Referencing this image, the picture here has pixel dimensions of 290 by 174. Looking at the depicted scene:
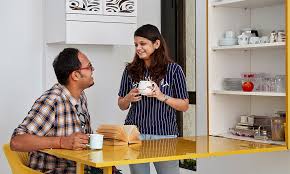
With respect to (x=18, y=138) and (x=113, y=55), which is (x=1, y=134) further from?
(x=18, y=138)

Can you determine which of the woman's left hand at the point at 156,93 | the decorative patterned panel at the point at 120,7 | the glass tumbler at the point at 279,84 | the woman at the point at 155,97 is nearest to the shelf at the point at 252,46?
the glass tumbler at the point at 279,84

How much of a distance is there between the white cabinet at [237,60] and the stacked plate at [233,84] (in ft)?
0.11

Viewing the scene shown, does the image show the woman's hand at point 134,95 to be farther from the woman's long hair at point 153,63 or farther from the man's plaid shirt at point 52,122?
the man's plaid shirt at point 52,122

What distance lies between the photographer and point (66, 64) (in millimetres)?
2541

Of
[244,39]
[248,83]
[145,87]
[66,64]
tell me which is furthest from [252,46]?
[66,64]

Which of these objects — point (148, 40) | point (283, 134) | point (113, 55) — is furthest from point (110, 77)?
point (283, 134)

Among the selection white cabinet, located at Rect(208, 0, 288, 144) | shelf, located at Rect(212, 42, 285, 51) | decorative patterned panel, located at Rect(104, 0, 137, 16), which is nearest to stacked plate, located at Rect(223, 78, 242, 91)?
white cabinet, located at Rect(208, 0, 288, 144)

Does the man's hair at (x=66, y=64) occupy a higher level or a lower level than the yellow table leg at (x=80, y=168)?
higher

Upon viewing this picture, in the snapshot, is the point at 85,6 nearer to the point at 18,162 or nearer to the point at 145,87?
the point at 145,87

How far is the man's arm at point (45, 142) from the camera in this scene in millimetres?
2320

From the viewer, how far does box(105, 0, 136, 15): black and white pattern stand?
3.89m

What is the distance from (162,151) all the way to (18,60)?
1.84 metres

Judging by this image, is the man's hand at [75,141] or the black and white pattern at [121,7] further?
the black and white pattern at [121,7]

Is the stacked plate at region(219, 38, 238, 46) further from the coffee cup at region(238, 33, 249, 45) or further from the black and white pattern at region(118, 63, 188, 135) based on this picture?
the black and white pattern at region(118, 63, 188, 135)
